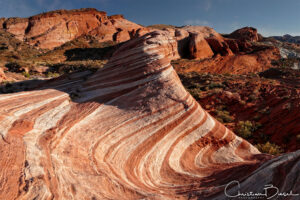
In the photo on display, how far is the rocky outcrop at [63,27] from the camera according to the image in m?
62.7

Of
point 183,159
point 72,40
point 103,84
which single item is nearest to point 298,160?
point 183,159

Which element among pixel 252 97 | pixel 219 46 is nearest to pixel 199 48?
pixel 219 46

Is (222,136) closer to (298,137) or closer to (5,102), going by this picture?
(298,137)

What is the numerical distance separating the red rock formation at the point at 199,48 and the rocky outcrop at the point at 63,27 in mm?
32075

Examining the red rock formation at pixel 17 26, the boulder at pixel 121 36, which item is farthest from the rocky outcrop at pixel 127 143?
the red rock formation at pixel 17 26

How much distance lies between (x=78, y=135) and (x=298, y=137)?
1138cm

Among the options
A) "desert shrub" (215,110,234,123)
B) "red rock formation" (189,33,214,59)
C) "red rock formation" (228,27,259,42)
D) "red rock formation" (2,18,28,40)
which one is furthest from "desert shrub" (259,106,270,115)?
"red rock formation" (2,18,28,40)

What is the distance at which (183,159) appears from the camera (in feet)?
19.6

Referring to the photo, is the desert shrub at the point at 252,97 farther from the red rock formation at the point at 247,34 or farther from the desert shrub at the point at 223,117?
the red rock formation at the point at 247,34

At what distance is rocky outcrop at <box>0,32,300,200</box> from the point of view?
342 centimetres

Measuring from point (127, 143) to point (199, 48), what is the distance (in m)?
44.2

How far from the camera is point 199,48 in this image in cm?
4512

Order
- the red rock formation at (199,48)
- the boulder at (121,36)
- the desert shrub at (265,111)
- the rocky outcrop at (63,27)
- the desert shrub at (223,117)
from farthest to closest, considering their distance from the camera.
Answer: the boulder at (121,36) < the rocky outcrop at (63,27) < the red rock formation at (199,48) < the desert shrub at (265,111) < the desert shrub at (223,117)

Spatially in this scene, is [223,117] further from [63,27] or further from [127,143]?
[63,27]
